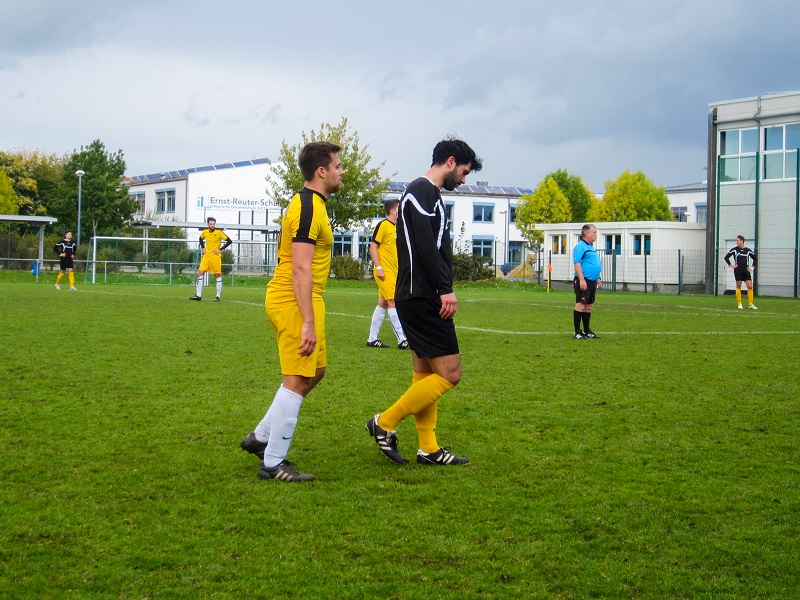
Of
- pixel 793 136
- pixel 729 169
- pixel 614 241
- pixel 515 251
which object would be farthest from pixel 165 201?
pixel 793 136

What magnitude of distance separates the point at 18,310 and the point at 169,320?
369 centimetres

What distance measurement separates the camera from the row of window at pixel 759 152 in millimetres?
38125

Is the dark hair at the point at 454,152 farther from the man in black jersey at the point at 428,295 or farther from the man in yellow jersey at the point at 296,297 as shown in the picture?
the man in yellow jersey at the point at 296,297

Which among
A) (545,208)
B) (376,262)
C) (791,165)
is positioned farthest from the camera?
(545,208)

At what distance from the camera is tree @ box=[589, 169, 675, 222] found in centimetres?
7075

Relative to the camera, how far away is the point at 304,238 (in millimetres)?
5133

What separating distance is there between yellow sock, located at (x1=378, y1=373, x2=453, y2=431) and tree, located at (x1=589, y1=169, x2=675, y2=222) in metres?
67.6

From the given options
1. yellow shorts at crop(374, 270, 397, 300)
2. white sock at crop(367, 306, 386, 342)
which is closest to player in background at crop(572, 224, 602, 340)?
white sock at crop(367, 306, 386, 342)

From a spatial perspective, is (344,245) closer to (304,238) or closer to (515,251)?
(515,251)

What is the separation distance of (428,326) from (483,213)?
8267 centimetres

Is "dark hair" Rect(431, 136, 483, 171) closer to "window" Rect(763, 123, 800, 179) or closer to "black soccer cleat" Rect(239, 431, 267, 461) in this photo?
"black soccer cleat" Rect(239, 431, 267, 461)

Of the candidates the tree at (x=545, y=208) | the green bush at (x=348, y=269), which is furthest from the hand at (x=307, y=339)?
the tree at (x=545, y=208)

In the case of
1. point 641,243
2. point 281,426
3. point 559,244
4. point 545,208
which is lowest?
point 281,426

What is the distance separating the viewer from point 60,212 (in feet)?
204
